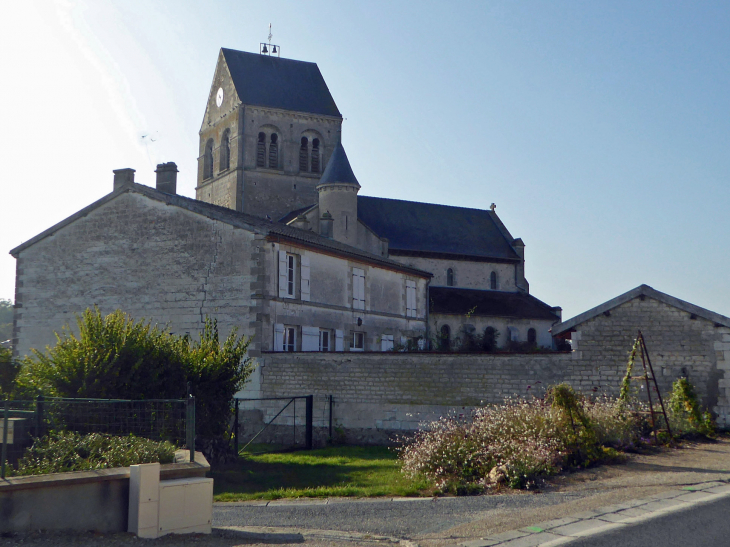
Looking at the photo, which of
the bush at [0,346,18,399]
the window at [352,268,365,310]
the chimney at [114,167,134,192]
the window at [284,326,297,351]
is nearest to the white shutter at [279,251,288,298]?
the window at [284,326,297,351]

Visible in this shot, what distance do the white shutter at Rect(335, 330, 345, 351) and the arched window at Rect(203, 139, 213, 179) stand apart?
24.5 meters

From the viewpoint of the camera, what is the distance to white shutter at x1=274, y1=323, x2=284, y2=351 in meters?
19.4

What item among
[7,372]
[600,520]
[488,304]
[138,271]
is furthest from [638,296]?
[488,304]

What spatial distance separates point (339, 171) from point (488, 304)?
32.8 feet

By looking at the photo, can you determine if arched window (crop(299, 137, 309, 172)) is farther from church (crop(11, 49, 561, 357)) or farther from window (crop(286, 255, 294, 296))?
window (crop(286, 255, 294, 296))

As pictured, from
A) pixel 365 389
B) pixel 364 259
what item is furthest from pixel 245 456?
pixel 364 259

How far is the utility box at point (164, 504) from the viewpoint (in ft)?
21.6

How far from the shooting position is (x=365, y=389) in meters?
17.3

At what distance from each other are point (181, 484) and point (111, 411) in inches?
108

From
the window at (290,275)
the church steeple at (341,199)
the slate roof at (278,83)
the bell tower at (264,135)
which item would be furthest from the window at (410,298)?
the slate roof at (278,83)

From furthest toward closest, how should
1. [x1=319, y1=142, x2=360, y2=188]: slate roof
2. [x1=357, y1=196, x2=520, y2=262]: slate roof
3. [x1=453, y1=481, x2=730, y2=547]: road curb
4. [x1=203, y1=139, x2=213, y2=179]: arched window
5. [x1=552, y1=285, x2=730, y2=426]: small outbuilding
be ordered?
[x1=203, y1=139, x2=213, y2=179]: arched window < [x1=357, y1=196, x2=520, y2=262]: slate roof < [x1=319, y1=142, x2=360, y2=188]: slate roof < [x1=552, y1=285, x2=730, y2=426]: small outbuilding < [x1=453, y1=481, x2=730, y2=547]: road curb

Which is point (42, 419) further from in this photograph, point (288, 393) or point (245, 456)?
point (288, 393)

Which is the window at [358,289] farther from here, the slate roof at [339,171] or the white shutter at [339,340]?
the slate roof at [339,171]

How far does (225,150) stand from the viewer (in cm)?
4253
